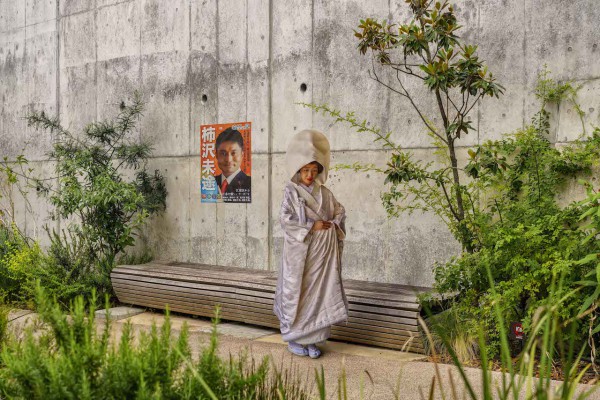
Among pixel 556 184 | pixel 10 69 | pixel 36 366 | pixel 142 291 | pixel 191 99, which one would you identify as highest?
pixel 10 69

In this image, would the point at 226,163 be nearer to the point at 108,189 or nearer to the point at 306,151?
the point at 108,189

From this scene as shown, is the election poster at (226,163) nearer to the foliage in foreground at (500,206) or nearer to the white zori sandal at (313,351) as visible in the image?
the foliage in foreground at (500,206)

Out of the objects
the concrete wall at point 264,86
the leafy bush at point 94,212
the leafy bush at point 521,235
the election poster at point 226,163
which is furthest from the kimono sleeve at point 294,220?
the leafy bush at point 94,212

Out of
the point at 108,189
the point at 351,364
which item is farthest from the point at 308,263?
the point at 108,189

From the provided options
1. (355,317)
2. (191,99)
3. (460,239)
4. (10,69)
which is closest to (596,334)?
(460,239)

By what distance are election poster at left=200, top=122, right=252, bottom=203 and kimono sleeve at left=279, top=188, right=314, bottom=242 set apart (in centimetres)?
213

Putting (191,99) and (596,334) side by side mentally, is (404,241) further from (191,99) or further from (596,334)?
(191,99)

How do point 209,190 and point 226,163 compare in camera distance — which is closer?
point 226,163

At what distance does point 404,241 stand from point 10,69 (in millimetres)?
7045

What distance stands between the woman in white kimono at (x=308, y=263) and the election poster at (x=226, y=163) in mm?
2121

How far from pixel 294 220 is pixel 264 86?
2450 millimetres

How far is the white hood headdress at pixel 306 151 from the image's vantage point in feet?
18.5

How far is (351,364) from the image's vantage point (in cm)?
532

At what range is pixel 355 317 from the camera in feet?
19.6
